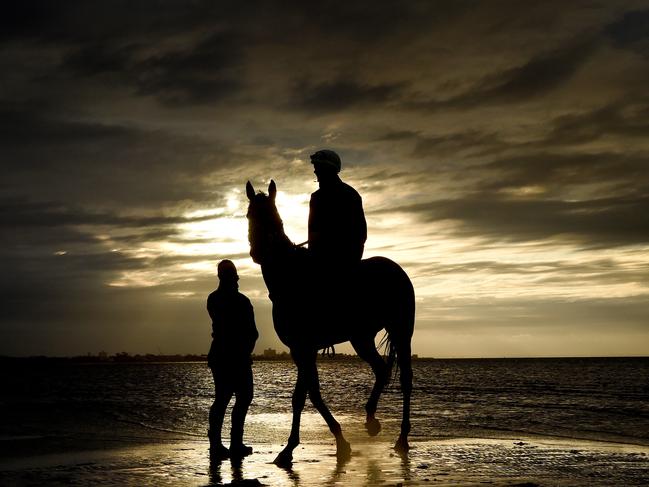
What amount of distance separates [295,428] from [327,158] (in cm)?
367

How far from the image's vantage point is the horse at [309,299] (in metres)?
8.92

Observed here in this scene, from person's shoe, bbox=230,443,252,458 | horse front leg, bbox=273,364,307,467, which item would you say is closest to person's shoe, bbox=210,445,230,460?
person's shoe, bbox=230,443,252,458

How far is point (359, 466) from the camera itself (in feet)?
28.4

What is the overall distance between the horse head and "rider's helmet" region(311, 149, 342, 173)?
107 cm

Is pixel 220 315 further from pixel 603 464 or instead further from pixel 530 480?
pixel 603 464

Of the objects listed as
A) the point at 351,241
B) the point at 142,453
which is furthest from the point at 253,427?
the point at 351,241

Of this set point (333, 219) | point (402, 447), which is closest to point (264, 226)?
point (333, 219)

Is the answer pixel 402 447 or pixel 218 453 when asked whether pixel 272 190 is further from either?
pixel 402 447

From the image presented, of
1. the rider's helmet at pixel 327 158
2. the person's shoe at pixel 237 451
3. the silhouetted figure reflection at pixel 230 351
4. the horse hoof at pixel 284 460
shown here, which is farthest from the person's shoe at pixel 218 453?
the rider's helmet at pixel 327 158

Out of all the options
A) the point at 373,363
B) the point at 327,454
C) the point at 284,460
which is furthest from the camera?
the point at 373,363

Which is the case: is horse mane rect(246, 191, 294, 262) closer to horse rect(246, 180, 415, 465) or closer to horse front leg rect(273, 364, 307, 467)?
horse rect(246, 180, 415, 465)

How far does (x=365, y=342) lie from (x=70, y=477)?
16.5ft

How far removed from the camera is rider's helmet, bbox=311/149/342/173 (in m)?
9.71

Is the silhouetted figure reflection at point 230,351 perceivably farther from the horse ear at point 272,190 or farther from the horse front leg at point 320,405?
the horse ear at point 272,190
